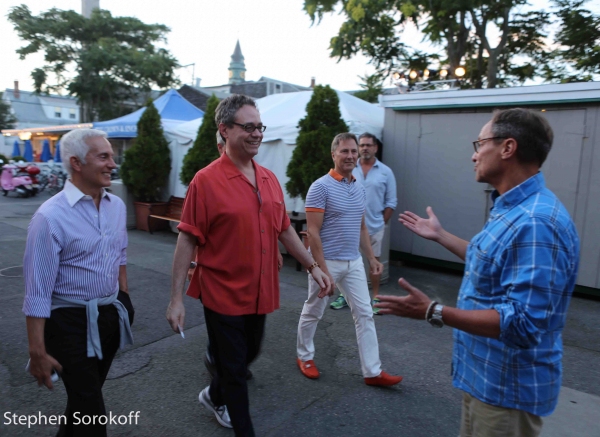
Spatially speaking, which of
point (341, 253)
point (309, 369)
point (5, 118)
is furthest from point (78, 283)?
point (5, 118)

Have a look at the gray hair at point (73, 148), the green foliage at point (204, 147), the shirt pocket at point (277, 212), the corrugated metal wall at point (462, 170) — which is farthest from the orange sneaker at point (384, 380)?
the green foliage at point (204, 147)

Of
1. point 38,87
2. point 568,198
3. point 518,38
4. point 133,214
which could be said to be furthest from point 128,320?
point 38,87

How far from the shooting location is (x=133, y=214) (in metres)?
10.9

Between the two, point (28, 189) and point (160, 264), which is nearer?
point (160, 264)

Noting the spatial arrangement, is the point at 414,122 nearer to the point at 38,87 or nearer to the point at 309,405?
the point at 309,405

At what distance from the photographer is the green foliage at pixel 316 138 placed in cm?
755

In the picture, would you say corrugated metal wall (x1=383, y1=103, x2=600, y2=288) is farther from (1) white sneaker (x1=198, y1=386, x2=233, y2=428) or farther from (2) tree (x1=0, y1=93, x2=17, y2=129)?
(2) tree (x1=0, y1=93, x2=17, y2=129)

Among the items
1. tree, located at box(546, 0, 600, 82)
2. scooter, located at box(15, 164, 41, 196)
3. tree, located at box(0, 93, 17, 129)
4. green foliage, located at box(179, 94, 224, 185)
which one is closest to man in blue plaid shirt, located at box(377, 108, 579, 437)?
green foliage, located at box(179, 94, 224, 185)

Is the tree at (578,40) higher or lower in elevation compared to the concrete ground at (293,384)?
higher

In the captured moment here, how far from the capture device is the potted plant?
10406 mm

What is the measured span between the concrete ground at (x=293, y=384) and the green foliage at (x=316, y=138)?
8.45 feet

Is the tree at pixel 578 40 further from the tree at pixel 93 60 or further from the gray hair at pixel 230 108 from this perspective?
the tree at pixel 93 60

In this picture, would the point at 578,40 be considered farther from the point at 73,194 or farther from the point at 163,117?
the point at 73,194

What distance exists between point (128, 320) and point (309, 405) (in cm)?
155
